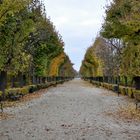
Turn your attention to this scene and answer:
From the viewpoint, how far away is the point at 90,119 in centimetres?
2098

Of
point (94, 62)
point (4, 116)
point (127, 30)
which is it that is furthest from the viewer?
point (94, 62)

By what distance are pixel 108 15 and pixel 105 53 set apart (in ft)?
148

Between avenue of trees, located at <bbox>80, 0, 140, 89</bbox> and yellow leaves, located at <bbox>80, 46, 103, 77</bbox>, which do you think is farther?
yellow leaves, located at <bbox>80, 46, 103, 77</bbox>

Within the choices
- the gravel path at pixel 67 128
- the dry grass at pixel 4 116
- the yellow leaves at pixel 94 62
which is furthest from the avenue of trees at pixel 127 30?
the yellow leaves at pixel 94 62

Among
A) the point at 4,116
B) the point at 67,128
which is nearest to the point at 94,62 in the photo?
the point at 4,116

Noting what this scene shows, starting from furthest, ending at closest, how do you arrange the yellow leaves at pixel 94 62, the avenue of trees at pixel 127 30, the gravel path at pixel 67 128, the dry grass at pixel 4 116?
the yellow leaves at pixel 94 62 → the avenue of trees at pixel 127 30 → the dry grass at pixel 4 116 → the gravel path at pixel 67 128

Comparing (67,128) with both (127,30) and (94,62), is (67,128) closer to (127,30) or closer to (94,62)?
(127,30)

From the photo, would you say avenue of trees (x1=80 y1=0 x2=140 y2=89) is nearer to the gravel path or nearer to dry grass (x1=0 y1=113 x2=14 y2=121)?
the gravel path

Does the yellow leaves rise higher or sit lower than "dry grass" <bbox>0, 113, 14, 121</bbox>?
higher

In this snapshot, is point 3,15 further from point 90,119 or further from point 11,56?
point 11,56

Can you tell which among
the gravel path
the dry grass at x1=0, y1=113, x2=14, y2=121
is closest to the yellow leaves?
the dry grass at x1=0, y1=113, x2=14, y2=121

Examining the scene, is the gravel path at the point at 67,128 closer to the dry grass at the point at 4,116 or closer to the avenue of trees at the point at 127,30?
the dry grass at the point at 4,116

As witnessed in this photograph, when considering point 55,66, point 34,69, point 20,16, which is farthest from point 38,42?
point 55,66

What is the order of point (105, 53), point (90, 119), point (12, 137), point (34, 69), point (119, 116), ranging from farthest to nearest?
point (105, 53) → point (34, 69) → point (119, 116) → point (90, 119) → point (12, 137)
